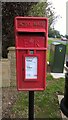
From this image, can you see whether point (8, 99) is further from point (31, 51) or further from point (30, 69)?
point (31, 51)

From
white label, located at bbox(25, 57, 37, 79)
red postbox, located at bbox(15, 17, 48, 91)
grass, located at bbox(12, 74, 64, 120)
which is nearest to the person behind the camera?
red postbox, located at bbox(15, 17, 48, 91)

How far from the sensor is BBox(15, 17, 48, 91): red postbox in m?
3.93

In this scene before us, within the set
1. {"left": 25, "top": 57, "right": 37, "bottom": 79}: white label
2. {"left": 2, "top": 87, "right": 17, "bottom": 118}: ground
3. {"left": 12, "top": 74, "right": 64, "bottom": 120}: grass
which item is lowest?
{"left": 12, "top": 74, "right": 64, "bottom": 120}: grass

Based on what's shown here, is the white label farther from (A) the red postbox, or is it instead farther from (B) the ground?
(B) the ground

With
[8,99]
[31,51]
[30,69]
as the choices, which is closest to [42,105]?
[8,99]

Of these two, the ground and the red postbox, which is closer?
the red postbox

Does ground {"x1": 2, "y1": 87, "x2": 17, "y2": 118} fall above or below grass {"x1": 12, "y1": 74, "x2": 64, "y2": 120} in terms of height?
above

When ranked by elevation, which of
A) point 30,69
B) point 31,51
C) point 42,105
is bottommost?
point 42,105

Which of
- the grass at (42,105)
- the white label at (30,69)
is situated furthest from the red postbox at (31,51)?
the grass at (42,105)

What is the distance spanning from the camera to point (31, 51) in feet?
13.0

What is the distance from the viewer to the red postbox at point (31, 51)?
12.9 feet

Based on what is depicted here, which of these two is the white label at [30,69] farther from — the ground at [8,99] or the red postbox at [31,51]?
the ground at [8,99]

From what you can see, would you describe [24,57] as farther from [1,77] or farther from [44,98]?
[1,77]

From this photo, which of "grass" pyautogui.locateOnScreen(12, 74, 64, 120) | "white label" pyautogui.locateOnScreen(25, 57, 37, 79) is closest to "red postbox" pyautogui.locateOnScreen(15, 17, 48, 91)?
"white label" pyautogui.locateOnScreen(25, 57, 37, 79)
